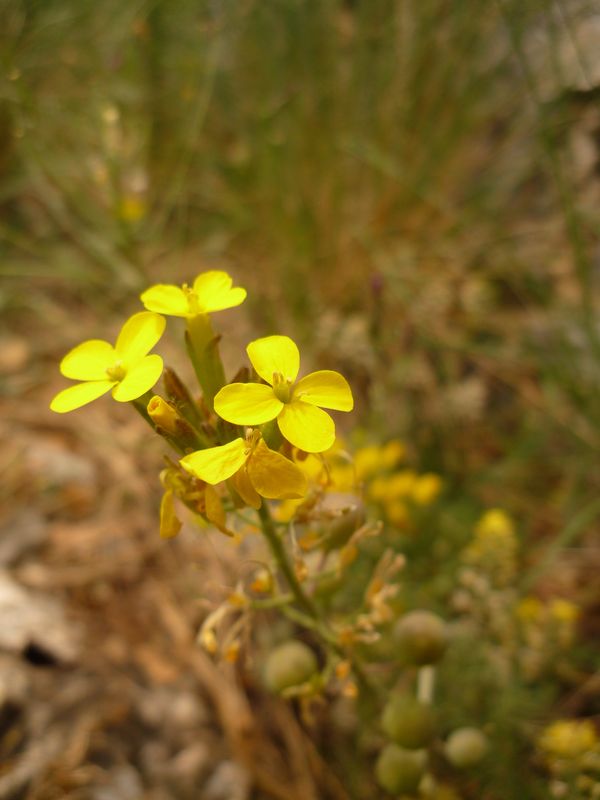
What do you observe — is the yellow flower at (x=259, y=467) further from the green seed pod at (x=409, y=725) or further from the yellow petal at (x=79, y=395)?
the green seed pod at (x=409, y=725)

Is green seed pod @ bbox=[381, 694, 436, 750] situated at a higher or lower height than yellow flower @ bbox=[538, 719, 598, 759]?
higher

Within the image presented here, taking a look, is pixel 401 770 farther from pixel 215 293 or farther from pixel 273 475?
pixel 215 293

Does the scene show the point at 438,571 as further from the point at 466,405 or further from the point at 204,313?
the point at 204,313

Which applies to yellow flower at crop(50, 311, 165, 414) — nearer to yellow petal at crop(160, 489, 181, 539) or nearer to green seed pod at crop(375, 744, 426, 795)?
yellow petal at crop(160, 489, 181, 539)

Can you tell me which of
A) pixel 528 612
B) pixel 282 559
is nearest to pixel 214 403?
pixel 282 559

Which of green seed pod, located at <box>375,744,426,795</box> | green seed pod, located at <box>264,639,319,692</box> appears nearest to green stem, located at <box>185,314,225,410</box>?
green seed pod, located at <box>264,639,319,692</box>
